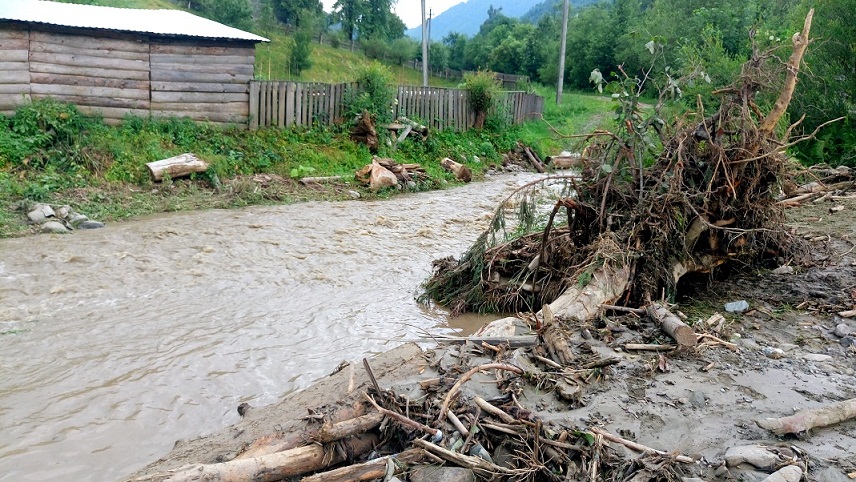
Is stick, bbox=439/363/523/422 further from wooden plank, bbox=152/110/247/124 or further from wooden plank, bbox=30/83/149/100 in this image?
wooden plank, bbox=30/83/149/100

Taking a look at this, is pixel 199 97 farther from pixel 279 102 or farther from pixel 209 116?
pixel 279 102

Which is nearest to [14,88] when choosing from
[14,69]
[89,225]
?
[14,69]

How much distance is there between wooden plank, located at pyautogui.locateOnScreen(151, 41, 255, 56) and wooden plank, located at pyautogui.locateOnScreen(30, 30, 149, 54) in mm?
252

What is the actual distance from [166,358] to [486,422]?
3.47 meters

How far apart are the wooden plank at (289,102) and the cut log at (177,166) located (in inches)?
131

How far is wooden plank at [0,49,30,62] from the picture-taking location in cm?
1268

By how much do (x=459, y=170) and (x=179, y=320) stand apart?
11290mm

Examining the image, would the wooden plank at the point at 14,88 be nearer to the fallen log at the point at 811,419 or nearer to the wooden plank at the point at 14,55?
the wooden plank at the point at 14,55

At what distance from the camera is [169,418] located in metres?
4.75

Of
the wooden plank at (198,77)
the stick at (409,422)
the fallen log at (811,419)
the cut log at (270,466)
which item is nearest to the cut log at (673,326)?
the fallen log at (811,419)

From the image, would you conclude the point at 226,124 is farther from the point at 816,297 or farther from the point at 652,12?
the point at 652,12

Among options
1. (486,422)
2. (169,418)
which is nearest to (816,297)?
(486,422)

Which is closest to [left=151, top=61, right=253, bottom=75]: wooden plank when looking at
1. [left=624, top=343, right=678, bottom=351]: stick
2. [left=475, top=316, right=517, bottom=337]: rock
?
[left=475, top=316, right=517, bottom=337]: rock

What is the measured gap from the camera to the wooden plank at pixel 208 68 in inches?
562
